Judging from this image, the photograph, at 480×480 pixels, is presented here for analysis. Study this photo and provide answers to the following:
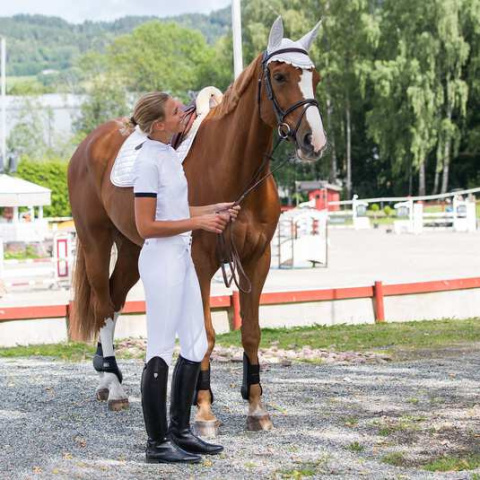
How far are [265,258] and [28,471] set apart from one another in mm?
2032

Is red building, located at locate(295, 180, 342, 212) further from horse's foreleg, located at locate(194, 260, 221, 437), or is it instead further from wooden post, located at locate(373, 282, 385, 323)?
horse's foreleg, located at locate(194, 260, 221, 437)

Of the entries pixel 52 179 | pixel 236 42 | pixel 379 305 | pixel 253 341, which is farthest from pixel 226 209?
pixel 52 179

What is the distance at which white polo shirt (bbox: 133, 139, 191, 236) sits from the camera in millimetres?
5336

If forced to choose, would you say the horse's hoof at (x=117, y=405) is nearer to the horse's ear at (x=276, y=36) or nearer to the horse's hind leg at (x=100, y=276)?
the horse's hind leg at (x=100, y=276)

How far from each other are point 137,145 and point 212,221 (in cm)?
180

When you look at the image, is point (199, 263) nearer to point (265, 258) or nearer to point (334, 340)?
point (265, 258)

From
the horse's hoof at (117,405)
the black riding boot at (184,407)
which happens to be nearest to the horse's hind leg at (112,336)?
the horse's hoof at (117,405)

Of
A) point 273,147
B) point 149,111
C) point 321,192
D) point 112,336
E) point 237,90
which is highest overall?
point 321,192

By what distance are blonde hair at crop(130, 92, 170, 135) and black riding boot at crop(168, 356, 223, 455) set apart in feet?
4.19

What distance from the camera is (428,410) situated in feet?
22.9

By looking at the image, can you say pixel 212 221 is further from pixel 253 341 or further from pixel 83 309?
pixel 83 309

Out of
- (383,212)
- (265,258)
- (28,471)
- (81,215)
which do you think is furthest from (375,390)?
(383,212)

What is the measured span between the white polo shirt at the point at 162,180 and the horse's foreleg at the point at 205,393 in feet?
3.30

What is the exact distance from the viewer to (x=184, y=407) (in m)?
5.72
